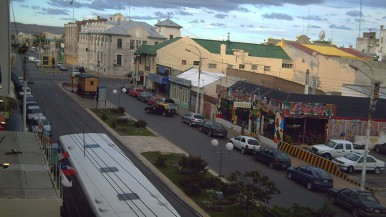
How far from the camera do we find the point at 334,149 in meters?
32.2

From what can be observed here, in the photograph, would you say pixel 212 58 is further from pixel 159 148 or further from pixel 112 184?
pixel 112 184

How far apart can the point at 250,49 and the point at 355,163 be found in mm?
44041

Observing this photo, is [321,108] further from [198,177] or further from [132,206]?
[132,206]

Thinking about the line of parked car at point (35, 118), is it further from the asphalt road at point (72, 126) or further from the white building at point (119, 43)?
the white building at point (119, 43)

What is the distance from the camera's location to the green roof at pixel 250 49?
67969 millimetres

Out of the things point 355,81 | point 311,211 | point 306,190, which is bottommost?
point 306,190

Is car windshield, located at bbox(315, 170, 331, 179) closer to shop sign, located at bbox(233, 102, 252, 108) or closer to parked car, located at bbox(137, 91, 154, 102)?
shop sign, located at bbox(233, 102, 252, 108)

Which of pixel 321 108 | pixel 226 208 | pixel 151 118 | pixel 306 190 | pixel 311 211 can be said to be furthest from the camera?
pixel 151 118

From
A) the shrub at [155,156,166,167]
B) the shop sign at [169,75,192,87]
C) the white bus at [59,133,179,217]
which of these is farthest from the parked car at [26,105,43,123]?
the shop sign at [169,75,192,87]

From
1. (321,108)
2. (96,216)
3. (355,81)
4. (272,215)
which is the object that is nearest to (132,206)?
(96,216)

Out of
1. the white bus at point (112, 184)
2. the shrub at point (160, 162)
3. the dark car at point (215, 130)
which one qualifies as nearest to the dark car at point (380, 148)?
the dark car at point (215, 130)

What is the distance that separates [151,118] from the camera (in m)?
44.5

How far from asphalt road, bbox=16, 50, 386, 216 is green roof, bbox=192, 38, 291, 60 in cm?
1636

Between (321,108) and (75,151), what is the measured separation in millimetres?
21463
